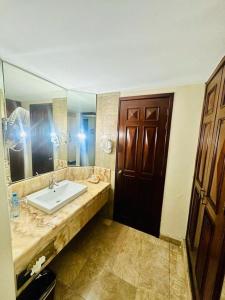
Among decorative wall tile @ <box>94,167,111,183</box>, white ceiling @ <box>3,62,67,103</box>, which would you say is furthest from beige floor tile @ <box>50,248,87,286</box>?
white ceiling @ <box>3,62,67,103</box>

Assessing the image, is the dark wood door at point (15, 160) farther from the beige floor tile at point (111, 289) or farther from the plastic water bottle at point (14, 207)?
the beige floor tile at point (111, 289)

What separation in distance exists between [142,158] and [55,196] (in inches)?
51.2

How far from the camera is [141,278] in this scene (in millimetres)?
1458

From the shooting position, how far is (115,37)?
901 millimetres

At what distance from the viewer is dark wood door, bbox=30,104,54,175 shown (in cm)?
168

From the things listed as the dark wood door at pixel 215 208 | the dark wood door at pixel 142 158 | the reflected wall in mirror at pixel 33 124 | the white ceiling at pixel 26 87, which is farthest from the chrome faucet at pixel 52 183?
the dark wood door at pixel 215 208

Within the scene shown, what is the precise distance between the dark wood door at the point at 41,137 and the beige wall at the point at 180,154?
97 centimetres

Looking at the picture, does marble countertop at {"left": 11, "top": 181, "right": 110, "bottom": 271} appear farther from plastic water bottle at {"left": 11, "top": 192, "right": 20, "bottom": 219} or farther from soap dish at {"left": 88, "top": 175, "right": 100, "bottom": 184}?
soap dish at {"left": 88, "top": 175, "right": 100, "bottom": 184}

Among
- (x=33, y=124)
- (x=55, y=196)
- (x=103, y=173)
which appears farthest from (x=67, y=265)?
(x=33, y=124)

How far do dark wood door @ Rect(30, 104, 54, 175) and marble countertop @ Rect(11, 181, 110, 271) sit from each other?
0.51m

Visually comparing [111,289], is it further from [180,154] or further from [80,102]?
[80,102]

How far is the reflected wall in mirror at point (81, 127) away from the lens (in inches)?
83.1

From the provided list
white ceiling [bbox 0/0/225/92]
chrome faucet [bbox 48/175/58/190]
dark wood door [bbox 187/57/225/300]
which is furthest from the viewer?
chrome faucet [bbox 48/175/58/190]

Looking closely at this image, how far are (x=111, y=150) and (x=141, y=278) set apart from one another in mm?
1586
